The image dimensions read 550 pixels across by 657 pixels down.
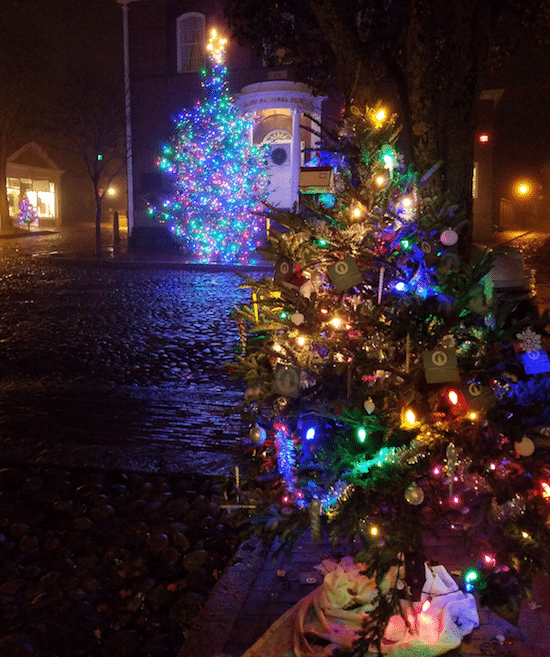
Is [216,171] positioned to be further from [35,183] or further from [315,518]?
[35,183]

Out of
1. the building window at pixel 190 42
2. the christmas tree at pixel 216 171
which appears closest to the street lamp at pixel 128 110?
the building window at pixel 190 42

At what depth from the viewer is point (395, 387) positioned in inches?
120

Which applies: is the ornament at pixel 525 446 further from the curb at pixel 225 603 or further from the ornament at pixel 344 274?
the curb at pixel 225 603

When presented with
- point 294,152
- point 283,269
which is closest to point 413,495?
point 283,269

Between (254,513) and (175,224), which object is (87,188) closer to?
(175,224)

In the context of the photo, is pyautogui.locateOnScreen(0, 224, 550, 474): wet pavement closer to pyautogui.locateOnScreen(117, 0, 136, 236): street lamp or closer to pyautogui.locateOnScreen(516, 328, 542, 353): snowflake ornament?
pyautogui.locateOnScreen(516, 328, 542, 353): snowflake ornament

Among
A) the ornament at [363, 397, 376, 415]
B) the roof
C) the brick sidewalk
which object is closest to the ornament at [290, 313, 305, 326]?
the ornament at [363, 397, 376, 415]

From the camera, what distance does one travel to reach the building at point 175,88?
22688 mm

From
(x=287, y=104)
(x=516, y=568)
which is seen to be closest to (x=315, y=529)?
(x=516, y=568)

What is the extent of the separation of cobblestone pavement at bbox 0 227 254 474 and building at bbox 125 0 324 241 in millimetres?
9661

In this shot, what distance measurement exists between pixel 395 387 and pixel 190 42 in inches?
942

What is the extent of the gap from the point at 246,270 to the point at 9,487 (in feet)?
42.6

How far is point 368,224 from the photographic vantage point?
328cm

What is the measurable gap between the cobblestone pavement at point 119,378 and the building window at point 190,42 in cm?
1300
